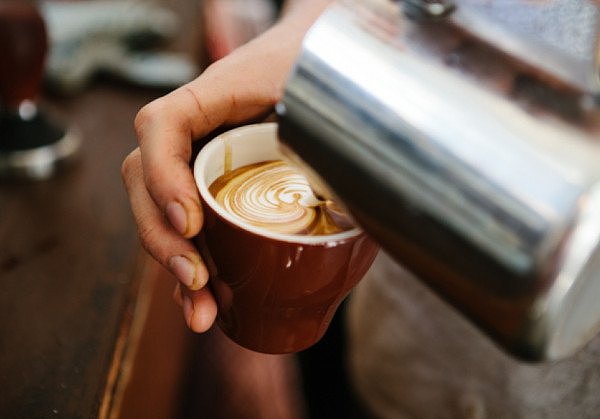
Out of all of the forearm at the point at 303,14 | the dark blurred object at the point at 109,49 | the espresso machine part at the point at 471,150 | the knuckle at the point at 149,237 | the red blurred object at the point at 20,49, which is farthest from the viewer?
the dark blurred object at the point at 109,49

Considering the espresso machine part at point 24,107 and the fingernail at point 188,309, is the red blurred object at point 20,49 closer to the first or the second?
the espresso machine part at point 24,107

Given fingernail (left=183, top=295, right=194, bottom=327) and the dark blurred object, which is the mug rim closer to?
fingernail (left=183, top=295, right=194, bottom=327)

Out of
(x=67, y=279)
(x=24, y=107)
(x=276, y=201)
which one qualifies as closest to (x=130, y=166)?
(x=276, y=201)

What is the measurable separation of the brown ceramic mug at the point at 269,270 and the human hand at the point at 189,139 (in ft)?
0.06

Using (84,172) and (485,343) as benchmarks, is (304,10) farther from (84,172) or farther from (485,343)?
(485,343)

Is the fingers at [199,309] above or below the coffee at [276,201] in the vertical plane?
below

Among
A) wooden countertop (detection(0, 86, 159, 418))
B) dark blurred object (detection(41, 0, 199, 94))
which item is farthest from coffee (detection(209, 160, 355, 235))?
dark blurred object (detection(41, 0, 199, 94))

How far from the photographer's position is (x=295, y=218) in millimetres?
661

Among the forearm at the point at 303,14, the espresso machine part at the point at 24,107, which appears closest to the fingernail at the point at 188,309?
the forearm at the point at 303,14

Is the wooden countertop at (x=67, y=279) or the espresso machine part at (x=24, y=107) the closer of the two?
the wooden countertop at (x=67, y=279)

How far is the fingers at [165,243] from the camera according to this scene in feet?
2.01

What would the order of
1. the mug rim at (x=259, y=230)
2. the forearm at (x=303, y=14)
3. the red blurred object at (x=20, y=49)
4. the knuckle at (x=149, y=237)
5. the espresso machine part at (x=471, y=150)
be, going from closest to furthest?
1. the espresso machine part at (x=471, y=150)
2. the mug rim at (x=259, y=230)
3. the knuckle at (x=149, y=237)
4. the forearm at (x=303, y=14)
5. the red blurred object at (x=20, y=49)

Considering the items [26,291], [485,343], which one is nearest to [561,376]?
[485,343]

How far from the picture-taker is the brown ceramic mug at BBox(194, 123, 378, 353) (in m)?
0.55
